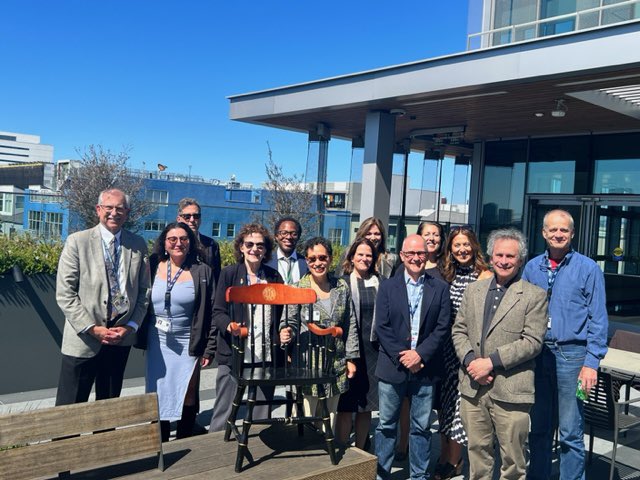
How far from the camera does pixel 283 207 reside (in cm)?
1518

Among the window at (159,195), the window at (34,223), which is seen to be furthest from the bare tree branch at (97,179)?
the window at (34,223)

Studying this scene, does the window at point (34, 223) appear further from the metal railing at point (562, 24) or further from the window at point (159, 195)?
the window at point (159, 195)

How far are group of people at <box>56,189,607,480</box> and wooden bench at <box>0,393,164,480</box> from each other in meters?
1.28

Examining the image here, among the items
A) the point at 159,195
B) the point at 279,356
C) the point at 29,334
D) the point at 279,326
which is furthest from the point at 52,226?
the point at 159,195

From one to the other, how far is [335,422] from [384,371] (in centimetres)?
A: 69

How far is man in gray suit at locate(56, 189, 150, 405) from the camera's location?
4.13 metres

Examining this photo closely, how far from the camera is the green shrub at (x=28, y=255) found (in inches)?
249

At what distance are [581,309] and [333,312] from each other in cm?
172

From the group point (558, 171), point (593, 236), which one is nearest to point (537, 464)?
point (593, 236)

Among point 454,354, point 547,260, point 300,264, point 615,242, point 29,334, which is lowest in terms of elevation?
point 29,334

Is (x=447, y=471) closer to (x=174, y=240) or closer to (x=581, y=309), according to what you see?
(x=581, y=309)

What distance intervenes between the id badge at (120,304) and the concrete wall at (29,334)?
2.80 meters

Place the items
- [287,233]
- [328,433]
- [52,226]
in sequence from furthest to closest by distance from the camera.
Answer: [52,226] → [287,233] → [328,433]

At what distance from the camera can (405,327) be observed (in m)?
4.16
